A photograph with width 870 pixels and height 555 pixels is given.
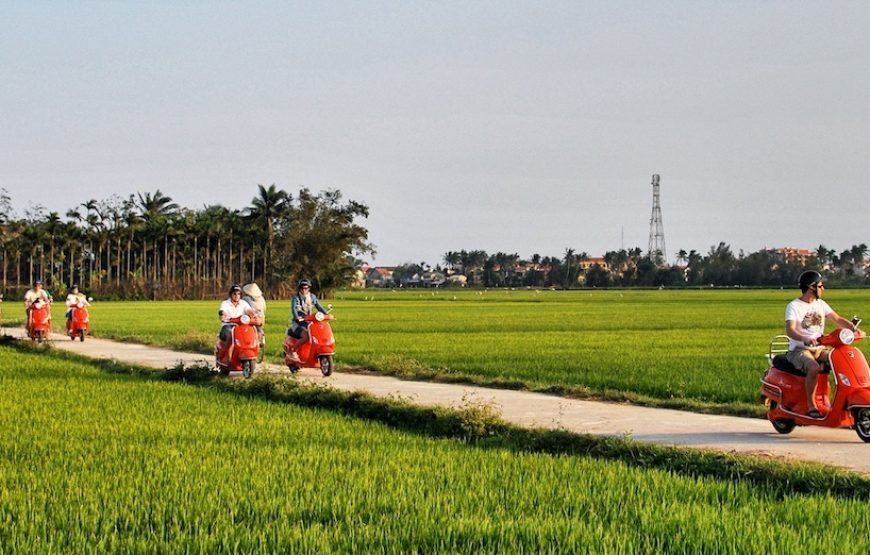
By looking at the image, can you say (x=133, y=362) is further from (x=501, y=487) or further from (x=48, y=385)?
(x=501, y=487)

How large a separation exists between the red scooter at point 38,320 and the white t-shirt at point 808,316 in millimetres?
22575

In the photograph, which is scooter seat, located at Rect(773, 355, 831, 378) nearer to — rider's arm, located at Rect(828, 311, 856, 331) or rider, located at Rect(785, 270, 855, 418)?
rider, located at Rect(785, 270, 855, 418)

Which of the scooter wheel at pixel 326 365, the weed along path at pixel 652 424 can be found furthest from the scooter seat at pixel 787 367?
the scooter wheel at pixel 326 365

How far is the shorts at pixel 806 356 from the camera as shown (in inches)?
435

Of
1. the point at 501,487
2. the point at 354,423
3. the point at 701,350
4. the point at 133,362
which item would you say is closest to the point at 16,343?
the point at 133,362

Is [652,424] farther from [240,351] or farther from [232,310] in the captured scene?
[232,310]

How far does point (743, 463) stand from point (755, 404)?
5.34m

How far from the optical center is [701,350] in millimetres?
26297

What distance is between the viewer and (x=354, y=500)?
7.64m

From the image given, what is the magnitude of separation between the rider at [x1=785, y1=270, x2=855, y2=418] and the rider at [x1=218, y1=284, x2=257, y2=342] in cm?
1004

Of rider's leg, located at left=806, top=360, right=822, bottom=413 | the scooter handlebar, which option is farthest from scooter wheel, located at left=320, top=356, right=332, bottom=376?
the scooter handlebar

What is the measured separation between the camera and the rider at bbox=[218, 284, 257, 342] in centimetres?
1855

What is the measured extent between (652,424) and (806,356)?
1.98 metres

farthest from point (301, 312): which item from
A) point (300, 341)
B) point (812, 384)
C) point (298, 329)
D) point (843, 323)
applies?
point (843, 323)
